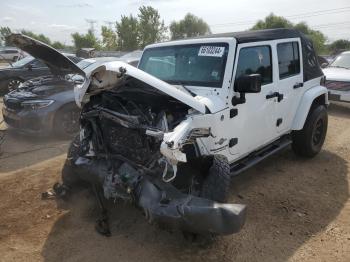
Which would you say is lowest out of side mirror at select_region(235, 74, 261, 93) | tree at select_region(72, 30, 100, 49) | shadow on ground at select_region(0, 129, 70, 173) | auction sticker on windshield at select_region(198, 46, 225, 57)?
shadow on ground at select_region(0, 129, 70, 173)

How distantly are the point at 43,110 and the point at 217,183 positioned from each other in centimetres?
468

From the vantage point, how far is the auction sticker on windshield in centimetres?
419

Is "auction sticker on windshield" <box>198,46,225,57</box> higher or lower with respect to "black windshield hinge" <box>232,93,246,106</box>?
higher

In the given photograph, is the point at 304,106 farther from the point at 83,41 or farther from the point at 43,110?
the point at 83,41

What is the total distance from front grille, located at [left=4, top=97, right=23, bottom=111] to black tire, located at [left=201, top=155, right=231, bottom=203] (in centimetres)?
499

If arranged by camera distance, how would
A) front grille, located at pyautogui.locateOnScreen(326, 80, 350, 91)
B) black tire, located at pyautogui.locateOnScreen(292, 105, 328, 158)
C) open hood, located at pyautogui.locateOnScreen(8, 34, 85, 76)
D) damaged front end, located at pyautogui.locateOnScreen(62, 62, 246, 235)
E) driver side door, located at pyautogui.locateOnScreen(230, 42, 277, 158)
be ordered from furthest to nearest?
front grille, located at pyautogui.locateOnScreen(326, 80, 350, 91)
black tire, located at pyautogui.locateOnScreen(292, 105, 328, 158)
driver side door, located at pyautogui.locateOnScreen(230, 42, 277, 158)
open hood, located at pyautogui.locateOnScreen(8, 34, 85, 76)
damaged front end, located at pyautogui.locateOnScreen(62, 62, 246, 235)

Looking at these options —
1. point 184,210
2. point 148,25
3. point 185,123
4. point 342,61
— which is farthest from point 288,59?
point 148,25

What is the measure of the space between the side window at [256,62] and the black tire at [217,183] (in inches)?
47.3

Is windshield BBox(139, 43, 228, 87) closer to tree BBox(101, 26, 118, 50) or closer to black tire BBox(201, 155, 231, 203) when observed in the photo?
black tire BBox(201, 155, 231, 203)

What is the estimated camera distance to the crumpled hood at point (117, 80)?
3.14 metres

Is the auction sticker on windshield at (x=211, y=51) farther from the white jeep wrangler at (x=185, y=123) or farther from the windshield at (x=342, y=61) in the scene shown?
the windshield at (x=342, y=61)

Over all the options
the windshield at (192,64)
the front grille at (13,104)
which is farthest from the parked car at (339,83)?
the front grille at (13,104)

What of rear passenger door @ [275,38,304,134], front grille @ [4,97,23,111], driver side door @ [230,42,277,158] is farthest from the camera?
front grille @ [4,97,23,111]

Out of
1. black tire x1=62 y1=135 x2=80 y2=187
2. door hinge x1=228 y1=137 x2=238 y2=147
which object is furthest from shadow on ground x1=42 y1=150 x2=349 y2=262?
door hinge x1=228 y1=137 x2=238 y2=147
